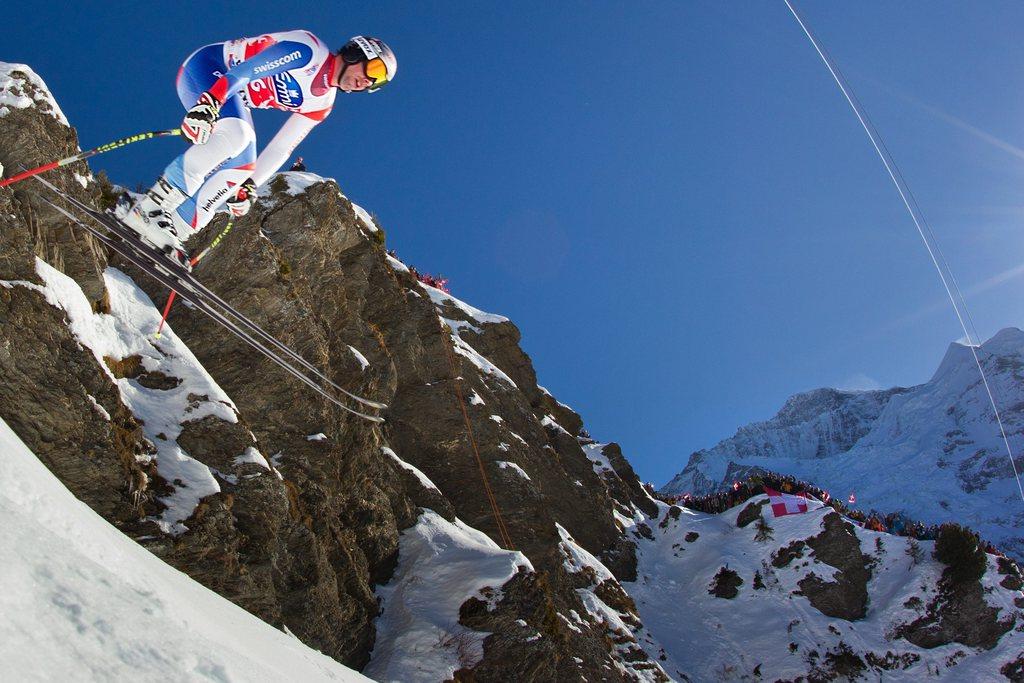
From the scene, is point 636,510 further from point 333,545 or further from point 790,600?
point 333,545

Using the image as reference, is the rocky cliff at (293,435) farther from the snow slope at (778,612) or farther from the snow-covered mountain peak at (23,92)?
the snow slope at (778,612)

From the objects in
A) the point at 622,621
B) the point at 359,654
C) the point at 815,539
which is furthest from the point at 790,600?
the point at 359,654

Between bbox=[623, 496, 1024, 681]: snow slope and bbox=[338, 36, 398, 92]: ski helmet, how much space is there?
2949cm

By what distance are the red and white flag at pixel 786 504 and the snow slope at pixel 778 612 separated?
20.1 inches

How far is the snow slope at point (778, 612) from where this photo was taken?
1214 inches

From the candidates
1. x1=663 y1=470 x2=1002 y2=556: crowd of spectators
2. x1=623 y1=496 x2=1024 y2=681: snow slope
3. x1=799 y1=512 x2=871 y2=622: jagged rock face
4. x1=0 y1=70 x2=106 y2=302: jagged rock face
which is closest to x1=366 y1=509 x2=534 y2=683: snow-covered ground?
x1=0 y1=70 x2=106 y2=302: jagged rock face

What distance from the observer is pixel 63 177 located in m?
13.2

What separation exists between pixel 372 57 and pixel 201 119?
6.98 feet

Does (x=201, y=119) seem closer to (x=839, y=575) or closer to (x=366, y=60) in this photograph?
(x=366, y=60)

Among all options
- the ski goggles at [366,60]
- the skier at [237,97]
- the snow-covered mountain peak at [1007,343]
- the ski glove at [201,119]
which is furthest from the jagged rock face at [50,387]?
the snow-covered mountain peak at [1007,343]

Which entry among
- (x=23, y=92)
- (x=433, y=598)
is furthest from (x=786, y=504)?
(x=23, y=92)

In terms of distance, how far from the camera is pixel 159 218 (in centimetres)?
769

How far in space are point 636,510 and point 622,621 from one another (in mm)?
16163

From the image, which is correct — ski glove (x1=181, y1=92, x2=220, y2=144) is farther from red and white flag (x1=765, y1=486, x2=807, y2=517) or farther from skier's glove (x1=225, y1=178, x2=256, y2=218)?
red and white flag (x1=765, y1=486, x2=807, y2=517)
